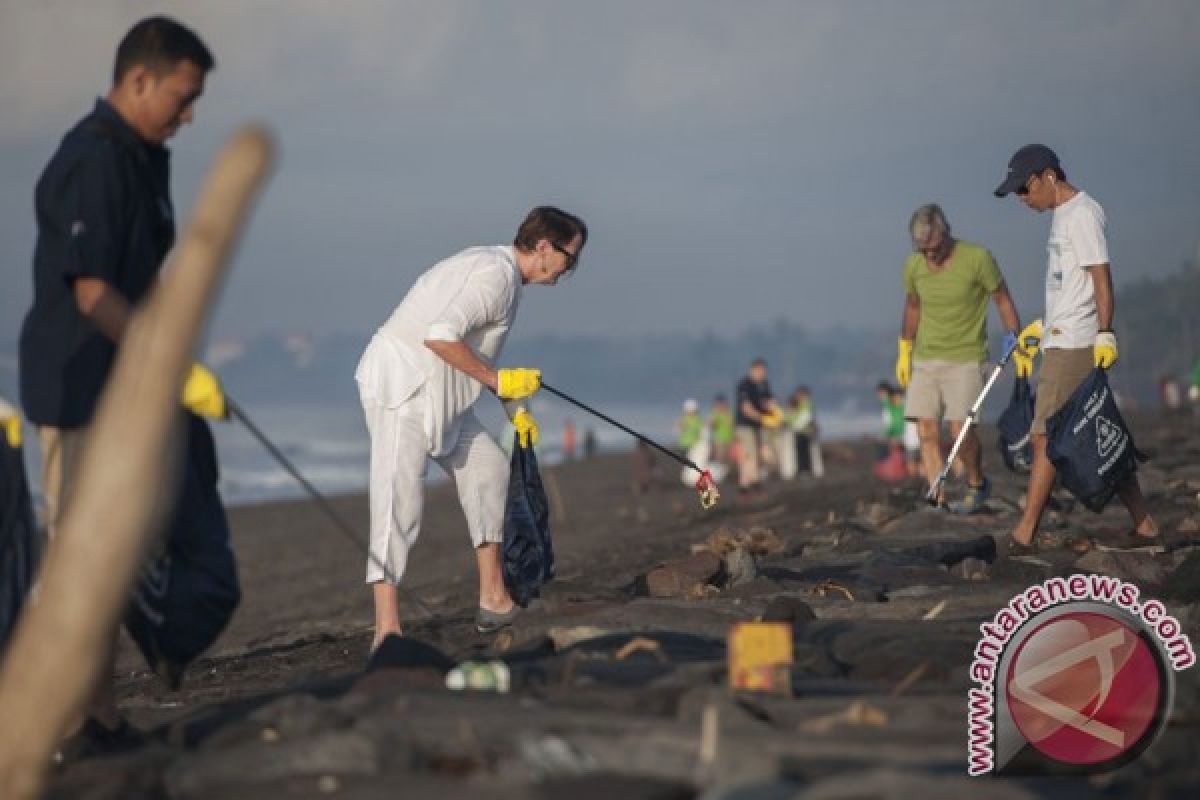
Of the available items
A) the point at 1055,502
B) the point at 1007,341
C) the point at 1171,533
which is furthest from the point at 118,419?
the point at 1055,502

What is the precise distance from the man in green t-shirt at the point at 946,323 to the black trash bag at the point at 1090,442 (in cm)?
195

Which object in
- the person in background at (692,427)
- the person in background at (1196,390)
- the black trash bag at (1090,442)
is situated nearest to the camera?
the black trash bag at (1090,442)

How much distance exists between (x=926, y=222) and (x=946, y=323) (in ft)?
2.38

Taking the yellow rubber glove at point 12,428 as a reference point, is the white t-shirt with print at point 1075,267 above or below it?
above

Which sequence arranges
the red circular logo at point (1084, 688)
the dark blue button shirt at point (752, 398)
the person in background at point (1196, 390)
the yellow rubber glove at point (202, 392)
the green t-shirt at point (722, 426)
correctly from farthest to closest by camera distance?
the person in background at point (1196, 390) < the green t-shirt at point (722, 426) < the dark blue button shirt at point (752, 398) < the yellow rubber glove at point (202, 392) < the red circular logo at point (1084, 688)

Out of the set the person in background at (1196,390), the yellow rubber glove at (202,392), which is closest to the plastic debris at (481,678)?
the yellow rubber glove at (202,392)

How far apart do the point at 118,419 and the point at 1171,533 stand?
24.5 feet

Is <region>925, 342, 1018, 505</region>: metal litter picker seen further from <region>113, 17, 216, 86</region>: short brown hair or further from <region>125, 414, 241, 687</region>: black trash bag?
<region>113, 17, 216, 86</region>: short brown hair

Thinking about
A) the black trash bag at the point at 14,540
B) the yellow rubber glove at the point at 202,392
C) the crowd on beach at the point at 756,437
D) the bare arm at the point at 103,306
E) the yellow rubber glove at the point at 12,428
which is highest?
the bare arm at the point at 103,306

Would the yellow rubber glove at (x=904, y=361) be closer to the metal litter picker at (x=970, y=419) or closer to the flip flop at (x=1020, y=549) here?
the metal litter picker at (x=970, y=419)

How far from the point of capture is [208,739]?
5.05 metres

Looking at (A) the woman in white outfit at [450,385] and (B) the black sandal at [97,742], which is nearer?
(B) the black sandal at [97,742]

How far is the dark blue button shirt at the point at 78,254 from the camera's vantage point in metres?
5.21

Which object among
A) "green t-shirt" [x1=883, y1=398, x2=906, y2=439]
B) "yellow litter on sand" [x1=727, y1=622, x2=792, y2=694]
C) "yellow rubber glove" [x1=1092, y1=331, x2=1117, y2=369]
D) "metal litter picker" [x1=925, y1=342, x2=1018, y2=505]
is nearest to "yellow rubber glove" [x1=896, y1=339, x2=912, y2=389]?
"metal litter picker" [x1=925, y1=342, x2=1018, y2=505]
